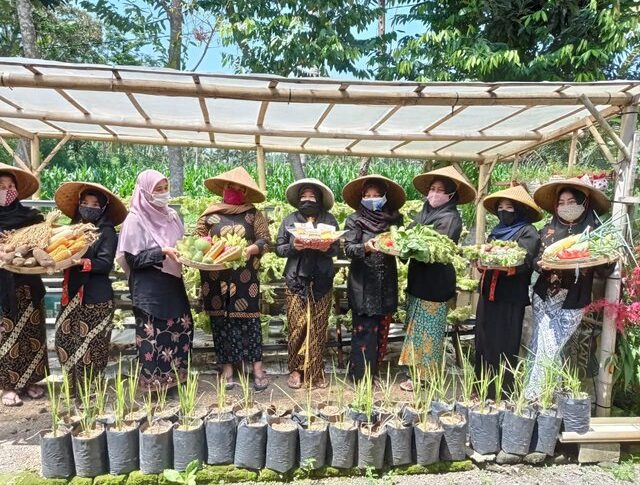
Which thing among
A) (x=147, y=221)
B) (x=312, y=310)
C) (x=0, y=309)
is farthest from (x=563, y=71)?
(x=0, y=309)

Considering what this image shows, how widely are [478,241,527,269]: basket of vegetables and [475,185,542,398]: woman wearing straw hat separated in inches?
4.9

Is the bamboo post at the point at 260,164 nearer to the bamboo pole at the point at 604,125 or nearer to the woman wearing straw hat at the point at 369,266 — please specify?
the woman wearing straw hat at the point at 369,266

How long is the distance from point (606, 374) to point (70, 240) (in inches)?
158

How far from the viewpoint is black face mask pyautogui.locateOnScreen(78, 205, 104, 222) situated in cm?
350

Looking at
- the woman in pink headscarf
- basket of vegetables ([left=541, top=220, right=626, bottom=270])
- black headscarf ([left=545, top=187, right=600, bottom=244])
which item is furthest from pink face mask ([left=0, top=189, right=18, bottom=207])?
black headscarf ([left=545, top=187, right=600, bottom=244])

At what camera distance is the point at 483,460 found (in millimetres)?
3049

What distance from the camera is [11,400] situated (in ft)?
12.0

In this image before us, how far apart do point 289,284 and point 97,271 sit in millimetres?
1492

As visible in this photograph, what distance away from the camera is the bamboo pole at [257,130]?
421 cm

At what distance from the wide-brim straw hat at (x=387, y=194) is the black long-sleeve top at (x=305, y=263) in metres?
0.29

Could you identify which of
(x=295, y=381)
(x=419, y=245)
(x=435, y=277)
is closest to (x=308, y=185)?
(x=419, y=245)

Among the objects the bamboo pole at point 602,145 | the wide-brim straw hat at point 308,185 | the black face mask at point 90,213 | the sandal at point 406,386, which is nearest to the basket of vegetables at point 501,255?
the bamboo pole at point 602,145

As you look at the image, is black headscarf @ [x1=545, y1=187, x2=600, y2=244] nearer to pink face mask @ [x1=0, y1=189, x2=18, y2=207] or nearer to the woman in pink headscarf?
the woman in pink headscarf

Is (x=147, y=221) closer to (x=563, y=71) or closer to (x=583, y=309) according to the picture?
(x=583, y=309)
